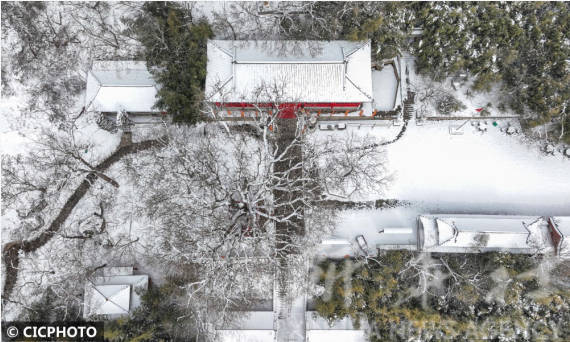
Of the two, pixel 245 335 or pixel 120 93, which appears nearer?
pixel 245 335

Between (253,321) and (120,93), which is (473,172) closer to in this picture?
(253,321)

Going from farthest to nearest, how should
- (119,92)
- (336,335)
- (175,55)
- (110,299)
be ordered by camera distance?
1. (119,92)
2. (175,55)
3. (336,335)
4. (110,299)

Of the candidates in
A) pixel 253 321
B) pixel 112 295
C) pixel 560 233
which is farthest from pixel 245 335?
pixel 560 233

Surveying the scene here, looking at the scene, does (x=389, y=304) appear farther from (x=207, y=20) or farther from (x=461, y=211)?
(x=207, y=20)

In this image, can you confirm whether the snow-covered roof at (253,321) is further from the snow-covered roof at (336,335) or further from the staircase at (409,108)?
the staircase at (409,108)

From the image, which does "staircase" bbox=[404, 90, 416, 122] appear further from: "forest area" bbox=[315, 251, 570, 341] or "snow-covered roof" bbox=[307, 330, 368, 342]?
"snow-covered roof" bbox=[307, 330, 368, 342]

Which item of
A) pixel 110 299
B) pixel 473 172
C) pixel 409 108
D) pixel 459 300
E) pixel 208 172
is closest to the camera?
pixel 110 299

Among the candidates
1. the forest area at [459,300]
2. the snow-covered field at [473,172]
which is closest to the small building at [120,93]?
the snow-covered field at [473,172]

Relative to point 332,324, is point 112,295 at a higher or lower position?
higher

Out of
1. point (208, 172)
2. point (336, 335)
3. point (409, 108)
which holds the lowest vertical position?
point (336, 335)
